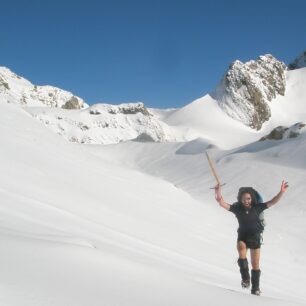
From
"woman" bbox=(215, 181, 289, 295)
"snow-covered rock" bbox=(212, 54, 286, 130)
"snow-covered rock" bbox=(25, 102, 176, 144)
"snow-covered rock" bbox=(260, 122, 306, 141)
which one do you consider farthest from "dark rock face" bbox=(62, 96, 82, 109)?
"woman" bbox=(215, 181, 289, 295)

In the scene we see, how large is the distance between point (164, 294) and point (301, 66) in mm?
106362

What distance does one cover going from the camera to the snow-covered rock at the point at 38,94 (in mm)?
109000

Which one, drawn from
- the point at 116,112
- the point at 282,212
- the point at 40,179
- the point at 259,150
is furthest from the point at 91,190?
the point at 116,112

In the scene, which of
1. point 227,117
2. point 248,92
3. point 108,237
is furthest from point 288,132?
point 248,92

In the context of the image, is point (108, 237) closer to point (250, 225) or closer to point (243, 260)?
point (243, 260)

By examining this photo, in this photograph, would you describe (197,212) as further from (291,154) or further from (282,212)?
(291,154)

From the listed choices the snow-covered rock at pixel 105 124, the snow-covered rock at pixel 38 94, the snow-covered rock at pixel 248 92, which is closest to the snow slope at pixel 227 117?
the snow-covered rock at pixel 248 92

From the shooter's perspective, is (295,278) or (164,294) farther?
(295,278)

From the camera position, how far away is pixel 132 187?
575 inches

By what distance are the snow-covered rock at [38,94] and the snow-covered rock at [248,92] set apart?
140 feet

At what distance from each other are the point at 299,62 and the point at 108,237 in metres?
→ 105

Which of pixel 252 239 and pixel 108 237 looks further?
pixel 108 237

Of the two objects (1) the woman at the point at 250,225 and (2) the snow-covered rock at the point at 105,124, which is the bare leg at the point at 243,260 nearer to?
(1) the woman at the point at 250,225

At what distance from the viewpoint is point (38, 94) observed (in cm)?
11550
